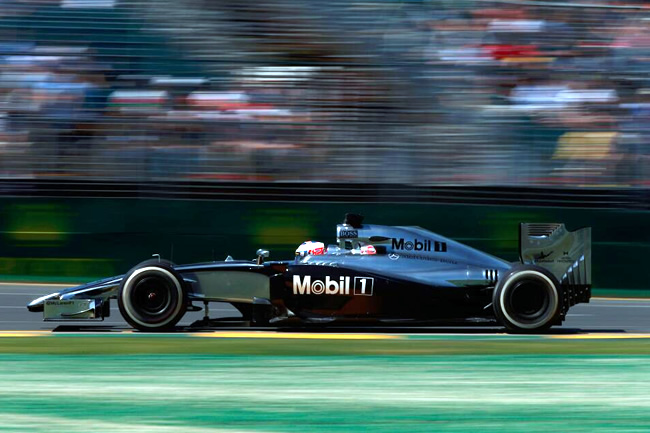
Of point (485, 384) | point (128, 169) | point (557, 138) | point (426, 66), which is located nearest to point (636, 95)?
point (557, 138)

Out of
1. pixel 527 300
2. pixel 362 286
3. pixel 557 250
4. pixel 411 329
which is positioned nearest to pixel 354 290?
pixel 362 286

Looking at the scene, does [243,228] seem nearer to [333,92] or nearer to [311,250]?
[333,92]

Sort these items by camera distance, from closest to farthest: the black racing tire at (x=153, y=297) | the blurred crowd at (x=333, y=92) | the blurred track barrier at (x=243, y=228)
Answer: the black racing tire at (x=153, y=297), the blurred track barrier at (x=243, y=228), the blurred crowd at (x=333, y=92)

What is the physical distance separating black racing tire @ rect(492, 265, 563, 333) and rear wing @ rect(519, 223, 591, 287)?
0.28 meters

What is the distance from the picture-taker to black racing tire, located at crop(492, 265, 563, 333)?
28.3 feet

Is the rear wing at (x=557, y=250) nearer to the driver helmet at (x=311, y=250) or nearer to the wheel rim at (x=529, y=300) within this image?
the wheel rim at (x=529, y=300)

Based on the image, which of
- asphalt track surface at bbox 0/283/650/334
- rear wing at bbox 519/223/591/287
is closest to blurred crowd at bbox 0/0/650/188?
asphalt track surface at bbox 0/283/650/334

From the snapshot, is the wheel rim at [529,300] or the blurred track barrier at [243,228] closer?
the wheel rim at [529,300]

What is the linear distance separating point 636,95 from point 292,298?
647cm

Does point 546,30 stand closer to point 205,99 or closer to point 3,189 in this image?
point 205,99

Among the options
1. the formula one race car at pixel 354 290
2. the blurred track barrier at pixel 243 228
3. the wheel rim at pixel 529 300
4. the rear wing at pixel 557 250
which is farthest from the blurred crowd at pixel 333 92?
the wheel rim at pixel 529 300

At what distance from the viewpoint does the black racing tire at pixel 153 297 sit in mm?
8609

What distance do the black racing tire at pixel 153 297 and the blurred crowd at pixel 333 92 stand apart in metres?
4.41

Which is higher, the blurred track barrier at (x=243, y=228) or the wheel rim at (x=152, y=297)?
the blurred track barrier at (x=243, y=228)
